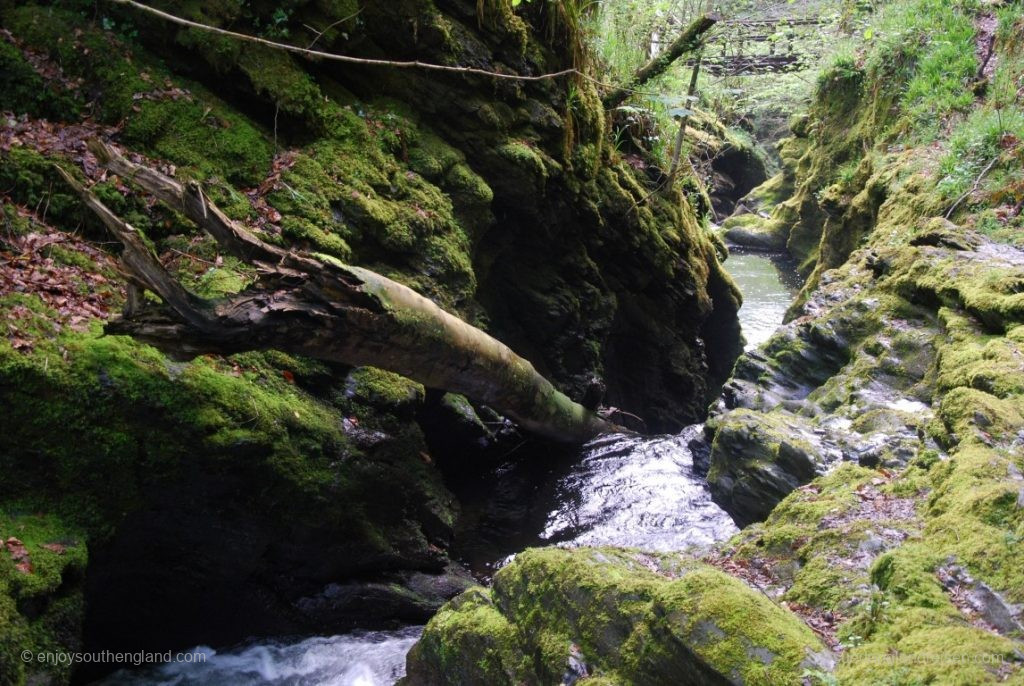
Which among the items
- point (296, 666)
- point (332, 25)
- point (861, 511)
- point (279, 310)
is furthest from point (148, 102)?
point (861, 511)

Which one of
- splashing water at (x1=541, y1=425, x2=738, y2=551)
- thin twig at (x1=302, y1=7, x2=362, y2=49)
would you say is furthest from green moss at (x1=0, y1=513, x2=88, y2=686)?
thin twig at (x1=302, y1=7, x2=362, y2=49)

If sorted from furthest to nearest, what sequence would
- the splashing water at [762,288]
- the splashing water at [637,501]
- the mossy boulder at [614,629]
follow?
1. the splashing water at [762,288]
2. the splashing water at [637,501]
3. the mossy boulder at [614,629]

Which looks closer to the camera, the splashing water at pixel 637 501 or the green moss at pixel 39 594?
the green moss at pixel 39 594

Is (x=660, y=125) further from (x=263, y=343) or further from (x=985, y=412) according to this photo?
(x=263, y=343)

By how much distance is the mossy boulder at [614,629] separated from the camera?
2.74 metres

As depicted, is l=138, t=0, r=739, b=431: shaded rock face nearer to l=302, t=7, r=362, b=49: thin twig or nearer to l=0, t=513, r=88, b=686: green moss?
l=302, t=7, r=362, b=49: thin twig

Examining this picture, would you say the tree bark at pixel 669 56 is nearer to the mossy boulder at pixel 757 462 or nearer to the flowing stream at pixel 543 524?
the flowing stream at pixel 543 524

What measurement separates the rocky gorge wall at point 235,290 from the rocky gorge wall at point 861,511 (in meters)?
1.37

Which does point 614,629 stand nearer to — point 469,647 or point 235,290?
point 469,647

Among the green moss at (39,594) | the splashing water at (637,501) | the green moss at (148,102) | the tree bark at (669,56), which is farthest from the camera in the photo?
the tree bark at (669,56)

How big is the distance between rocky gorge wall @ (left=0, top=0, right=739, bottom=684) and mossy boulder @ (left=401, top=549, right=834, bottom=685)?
1339mm

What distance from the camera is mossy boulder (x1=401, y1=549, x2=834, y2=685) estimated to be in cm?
274

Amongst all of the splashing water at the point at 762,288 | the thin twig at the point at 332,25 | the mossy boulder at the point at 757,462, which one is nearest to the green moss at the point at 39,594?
the thin twig at the point at 332,25

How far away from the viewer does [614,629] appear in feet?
10.6
